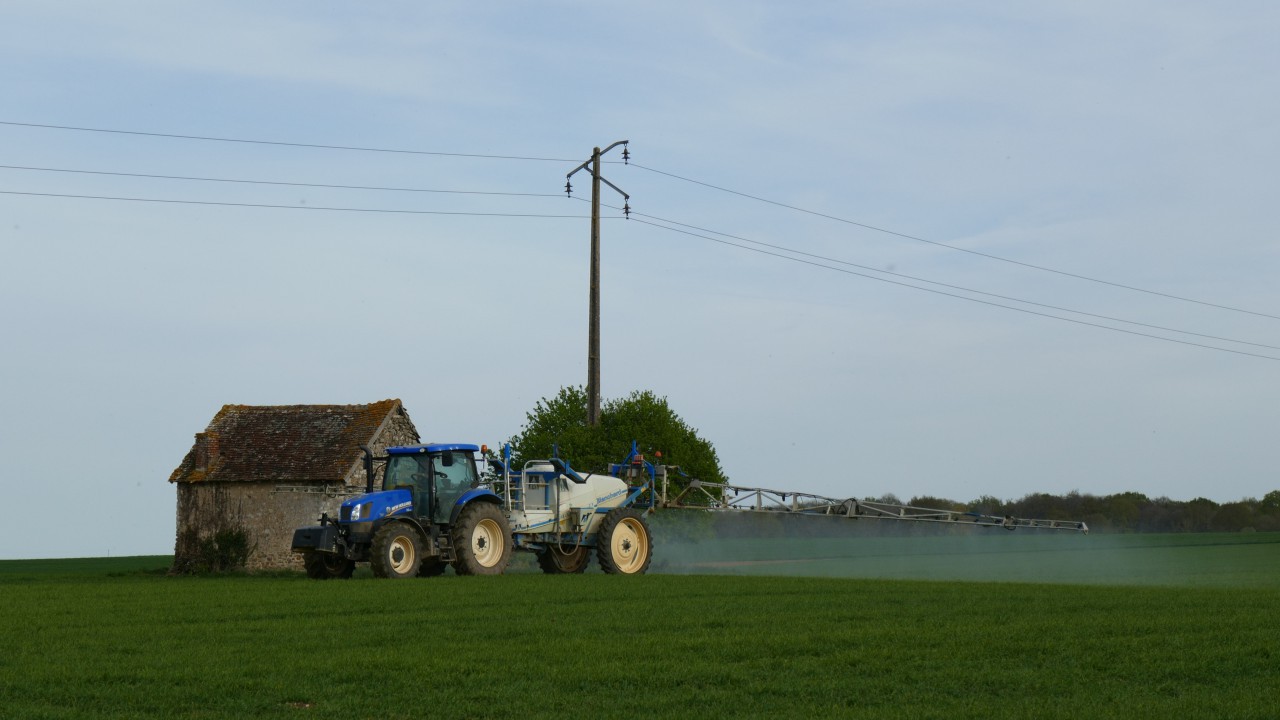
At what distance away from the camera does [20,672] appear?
486 inches

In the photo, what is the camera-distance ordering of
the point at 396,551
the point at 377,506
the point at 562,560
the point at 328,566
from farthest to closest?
the point at 562,560
the point at 328,566
the point at 377,506
the point at 396,551

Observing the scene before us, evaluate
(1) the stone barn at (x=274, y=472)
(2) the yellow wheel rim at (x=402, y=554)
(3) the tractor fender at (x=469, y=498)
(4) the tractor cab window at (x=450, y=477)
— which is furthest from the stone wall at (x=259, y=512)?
(2) the yellow wheel rim at (x=402, y=554)

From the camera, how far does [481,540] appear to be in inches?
973

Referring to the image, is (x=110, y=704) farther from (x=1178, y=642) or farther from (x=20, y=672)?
(x=1178, y=642)

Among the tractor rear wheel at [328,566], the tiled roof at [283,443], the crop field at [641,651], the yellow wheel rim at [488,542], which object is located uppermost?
the tiled roof at [283,443]

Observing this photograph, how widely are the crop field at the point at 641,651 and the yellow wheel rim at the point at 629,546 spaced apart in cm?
399

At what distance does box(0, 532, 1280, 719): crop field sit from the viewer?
34.8ft

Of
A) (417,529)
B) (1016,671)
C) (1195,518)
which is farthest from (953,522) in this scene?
(1195,518)

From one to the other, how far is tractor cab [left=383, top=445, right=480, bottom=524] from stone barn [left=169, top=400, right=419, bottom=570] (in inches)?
484

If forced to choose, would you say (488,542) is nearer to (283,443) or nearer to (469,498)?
(469,498)

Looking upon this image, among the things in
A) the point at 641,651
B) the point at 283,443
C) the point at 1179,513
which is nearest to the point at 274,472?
the point at 283,443

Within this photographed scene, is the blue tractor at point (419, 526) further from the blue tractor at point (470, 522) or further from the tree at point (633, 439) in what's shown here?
the tree at point (633, 439)

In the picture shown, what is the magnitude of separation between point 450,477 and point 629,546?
3.91 meters

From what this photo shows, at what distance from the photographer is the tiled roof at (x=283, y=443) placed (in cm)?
3831
